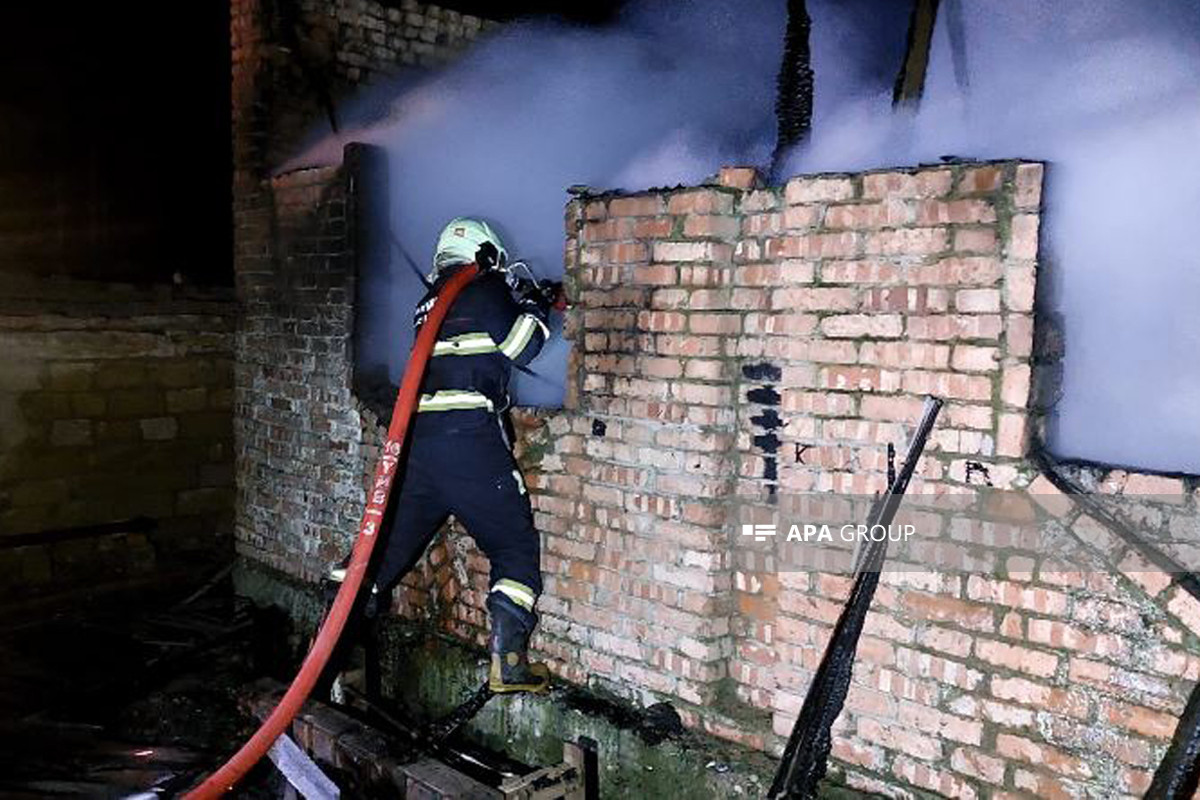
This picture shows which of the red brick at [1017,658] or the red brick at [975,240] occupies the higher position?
the red brick at [975,240]

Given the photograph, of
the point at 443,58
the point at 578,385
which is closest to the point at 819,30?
the point at 443,58

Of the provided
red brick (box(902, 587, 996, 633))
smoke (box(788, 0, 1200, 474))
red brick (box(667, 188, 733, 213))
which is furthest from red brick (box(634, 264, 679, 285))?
smoke (box(788, 0, 1200, 474))

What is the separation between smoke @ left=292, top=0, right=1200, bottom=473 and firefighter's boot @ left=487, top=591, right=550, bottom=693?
1.60 metres

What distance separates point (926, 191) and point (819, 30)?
3.63 m

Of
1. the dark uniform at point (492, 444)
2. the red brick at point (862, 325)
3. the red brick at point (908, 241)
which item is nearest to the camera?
the red brick at point (908, 241)

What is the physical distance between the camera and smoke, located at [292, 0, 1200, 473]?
2.93 metres

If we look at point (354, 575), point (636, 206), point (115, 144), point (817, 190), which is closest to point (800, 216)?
point (817, 190)

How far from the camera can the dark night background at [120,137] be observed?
6.64m

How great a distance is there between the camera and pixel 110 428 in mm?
6270

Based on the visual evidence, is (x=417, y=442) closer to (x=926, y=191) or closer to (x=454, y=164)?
(x=926, y=191)

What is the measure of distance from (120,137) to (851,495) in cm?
661

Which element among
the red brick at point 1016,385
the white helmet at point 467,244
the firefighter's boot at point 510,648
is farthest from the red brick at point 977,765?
the white helmet at point 467,244

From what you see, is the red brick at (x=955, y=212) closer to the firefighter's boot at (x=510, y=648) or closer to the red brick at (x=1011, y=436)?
the red brick at (x=1011, y=436)
